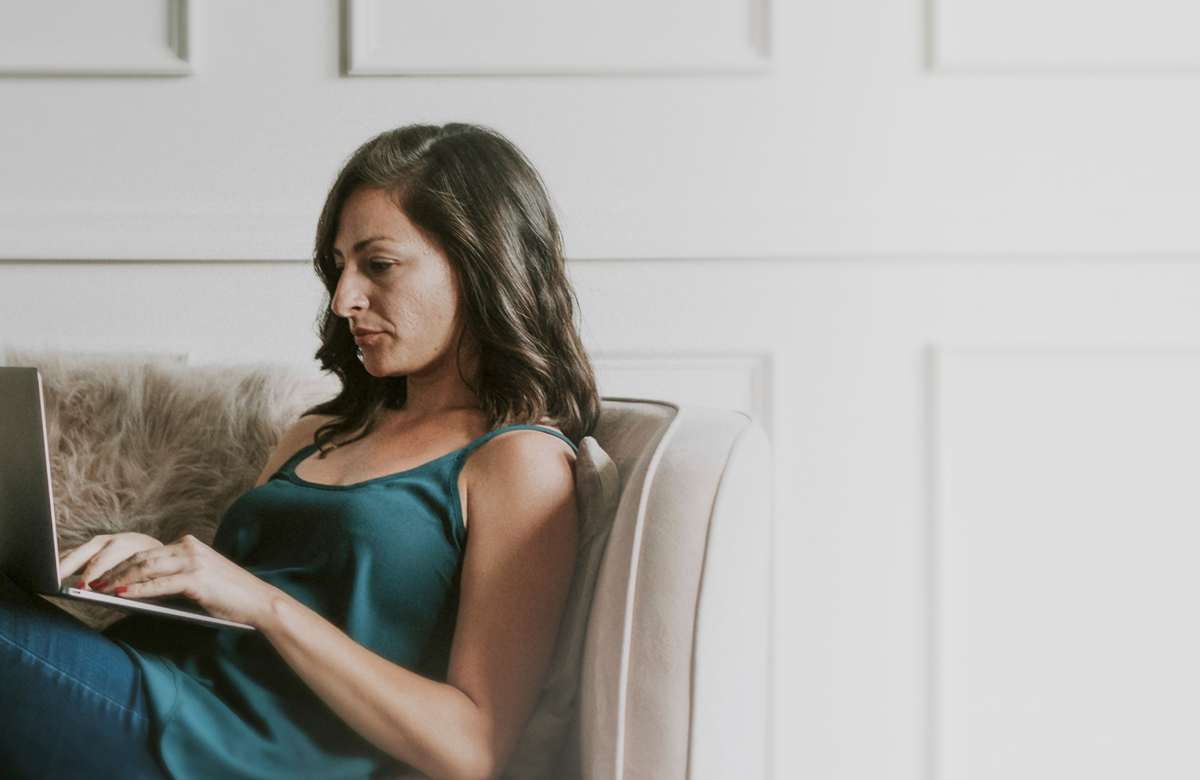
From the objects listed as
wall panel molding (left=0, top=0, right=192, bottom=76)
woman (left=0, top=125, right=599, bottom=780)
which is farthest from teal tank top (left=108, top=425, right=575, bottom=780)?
wall panel molding (left=0, top=0, right=192, bottom=76)

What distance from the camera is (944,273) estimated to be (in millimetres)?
1215

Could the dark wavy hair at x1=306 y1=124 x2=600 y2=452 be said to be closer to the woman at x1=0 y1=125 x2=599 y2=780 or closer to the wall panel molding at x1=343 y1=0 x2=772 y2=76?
the woman at x1=0 y1=125 x2=599 y2=780

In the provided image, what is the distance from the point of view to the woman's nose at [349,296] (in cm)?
89

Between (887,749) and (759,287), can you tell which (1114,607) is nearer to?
(887,749)

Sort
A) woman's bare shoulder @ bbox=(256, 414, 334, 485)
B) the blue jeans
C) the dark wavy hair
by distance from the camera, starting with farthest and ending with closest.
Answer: woman's bare shoulder @ bbox=(256, 414, 334, 485) → the dark wavy hair → the blue jeans

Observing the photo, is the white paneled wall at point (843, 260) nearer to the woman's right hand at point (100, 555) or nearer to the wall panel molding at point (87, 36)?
the wall panel molding at point (87, 36)

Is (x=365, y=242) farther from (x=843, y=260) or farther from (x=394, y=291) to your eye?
(x=843, y=260)

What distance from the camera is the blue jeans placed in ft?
2.18

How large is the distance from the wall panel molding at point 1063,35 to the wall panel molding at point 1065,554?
414 millimetres

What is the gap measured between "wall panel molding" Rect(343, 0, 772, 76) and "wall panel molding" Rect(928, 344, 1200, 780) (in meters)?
0.59

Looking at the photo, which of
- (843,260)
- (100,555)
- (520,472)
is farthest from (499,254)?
(843,260)

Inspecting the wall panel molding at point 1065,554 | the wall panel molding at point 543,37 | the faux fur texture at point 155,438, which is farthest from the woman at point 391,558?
the wall panel molding at point 1065,554

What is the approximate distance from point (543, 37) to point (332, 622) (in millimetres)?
858

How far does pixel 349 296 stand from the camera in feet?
2.91
